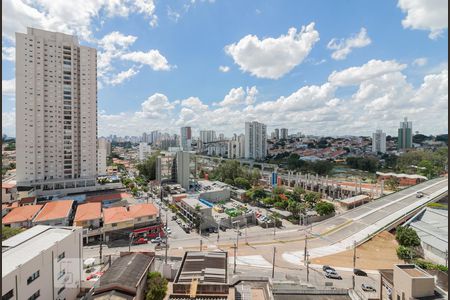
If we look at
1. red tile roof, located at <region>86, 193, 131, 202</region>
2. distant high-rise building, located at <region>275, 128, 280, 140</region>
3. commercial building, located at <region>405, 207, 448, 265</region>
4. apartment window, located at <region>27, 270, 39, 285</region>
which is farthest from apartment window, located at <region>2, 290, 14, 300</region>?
distant high-rise building, located at <region>275, 128, 280, 140</region>

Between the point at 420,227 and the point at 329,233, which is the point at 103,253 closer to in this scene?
the point at 329,233

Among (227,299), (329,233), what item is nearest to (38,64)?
(227,299)

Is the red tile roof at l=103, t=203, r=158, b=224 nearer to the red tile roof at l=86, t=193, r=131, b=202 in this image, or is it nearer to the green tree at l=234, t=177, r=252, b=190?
the red tile roof at l=86, t=193, r=131, b=202

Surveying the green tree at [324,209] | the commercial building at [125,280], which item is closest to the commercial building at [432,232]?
the green tree at [324,209]

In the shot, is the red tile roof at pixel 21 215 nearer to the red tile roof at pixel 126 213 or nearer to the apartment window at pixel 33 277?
the red tile roof at pixel 126 213

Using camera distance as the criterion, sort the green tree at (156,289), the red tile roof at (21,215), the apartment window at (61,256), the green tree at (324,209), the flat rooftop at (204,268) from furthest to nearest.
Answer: the green tree at (324,209) < the red tile roof at (21,215) < the flat rooftop at (204,268) < the apartment window at (61,256) < the green tree at (156,289)

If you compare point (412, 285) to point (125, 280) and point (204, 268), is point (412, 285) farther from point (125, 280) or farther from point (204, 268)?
point (125, 280)
